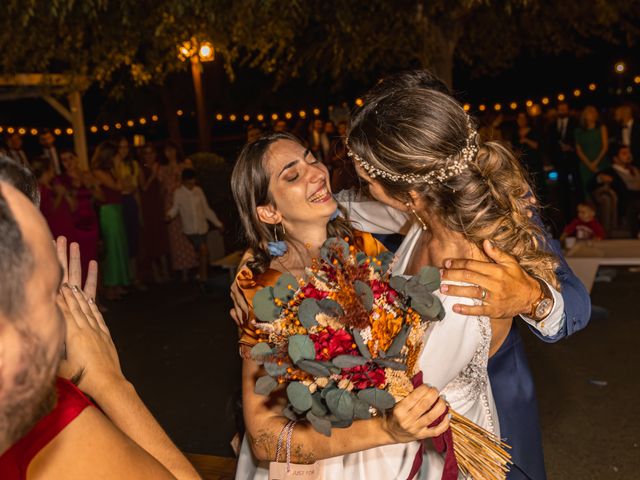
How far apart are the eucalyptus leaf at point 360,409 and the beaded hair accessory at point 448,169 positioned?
32.0 inches

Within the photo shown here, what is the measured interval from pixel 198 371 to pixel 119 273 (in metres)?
3.25

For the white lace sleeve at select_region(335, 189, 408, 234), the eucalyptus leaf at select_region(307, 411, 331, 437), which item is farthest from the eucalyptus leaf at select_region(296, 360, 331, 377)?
the white lace sleeve at select_region(335, 189, 408, 234)

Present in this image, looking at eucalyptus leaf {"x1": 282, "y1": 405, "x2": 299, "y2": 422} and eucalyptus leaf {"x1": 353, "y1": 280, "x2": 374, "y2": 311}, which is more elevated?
Answer: eucalyptus leaf {"x1": 353, "y1": 280, "x2": 374, "y2": 311}

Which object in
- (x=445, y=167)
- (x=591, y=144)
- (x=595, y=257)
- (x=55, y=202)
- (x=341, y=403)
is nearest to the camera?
(x=341, y=403)

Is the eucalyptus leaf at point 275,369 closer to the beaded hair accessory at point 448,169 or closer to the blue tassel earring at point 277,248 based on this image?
the beaded hair accessory at point 448,169

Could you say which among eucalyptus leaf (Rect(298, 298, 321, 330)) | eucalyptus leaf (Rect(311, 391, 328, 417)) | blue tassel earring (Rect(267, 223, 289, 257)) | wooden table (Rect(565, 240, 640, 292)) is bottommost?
wooden table (Rect(565, 240, 640, 292))

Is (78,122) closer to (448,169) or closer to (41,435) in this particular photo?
(448,169)

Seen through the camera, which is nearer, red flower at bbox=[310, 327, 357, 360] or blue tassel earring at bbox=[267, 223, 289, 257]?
red flower at bbox=[310, 327, 357, 360]

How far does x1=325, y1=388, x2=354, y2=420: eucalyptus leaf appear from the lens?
174 centimetres

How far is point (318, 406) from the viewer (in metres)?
1.80

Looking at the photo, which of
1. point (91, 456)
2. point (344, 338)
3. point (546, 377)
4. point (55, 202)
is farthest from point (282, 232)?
point (55, 202)

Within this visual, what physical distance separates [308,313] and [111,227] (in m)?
7.99

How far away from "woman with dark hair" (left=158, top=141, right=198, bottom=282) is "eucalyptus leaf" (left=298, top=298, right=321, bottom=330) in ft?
27.8

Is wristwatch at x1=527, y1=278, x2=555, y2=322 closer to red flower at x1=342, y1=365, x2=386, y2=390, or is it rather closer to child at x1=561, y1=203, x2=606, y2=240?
red flower at x1=342, y1=365, x2=386, y2=390
